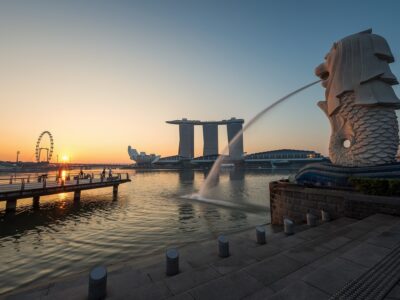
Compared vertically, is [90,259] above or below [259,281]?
below

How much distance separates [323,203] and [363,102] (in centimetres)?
1004

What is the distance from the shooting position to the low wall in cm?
1023

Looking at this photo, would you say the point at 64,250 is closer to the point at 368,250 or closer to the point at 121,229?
the point at 121,229

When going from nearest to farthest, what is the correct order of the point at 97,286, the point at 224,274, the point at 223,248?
the point at 97,286
the point at 224,274
the point at 223,248

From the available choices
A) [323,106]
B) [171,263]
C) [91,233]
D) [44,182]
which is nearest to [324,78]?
[323,106]

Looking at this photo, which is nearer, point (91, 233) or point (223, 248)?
point (223, 248)

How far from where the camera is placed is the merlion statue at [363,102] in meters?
16.7

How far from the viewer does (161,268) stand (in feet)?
22.6

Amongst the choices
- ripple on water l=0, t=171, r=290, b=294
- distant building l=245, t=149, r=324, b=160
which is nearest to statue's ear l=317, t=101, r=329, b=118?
ripple on water l=0, t=171, r=290, b=294

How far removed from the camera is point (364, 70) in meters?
17.6

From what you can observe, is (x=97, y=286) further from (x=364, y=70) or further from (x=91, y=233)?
(x=364, y=70)

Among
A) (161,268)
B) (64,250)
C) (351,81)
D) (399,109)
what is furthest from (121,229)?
(399,109)

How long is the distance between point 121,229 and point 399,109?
2513cm

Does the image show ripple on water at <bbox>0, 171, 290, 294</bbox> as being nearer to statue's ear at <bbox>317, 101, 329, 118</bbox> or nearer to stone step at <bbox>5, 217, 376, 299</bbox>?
stone step at <bbox>5, 217, 376, 299</bbox>
